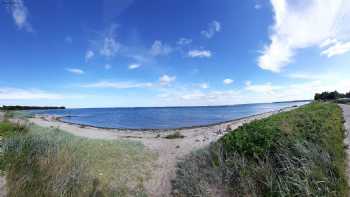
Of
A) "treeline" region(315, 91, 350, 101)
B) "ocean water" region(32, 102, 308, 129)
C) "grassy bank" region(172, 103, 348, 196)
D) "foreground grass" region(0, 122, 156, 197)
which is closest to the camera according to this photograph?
"grassy bank" region(172, 103, 348, 196)

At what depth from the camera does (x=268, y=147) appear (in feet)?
18.7

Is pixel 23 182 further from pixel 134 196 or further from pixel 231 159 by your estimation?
pixel 231 159

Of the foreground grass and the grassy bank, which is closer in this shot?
the grassy bank

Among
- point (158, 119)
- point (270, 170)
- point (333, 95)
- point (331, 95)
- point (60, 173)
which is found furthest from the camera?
point (331, 95)

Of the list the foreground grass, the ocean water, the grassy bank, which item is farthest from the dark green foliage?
the foreground grass

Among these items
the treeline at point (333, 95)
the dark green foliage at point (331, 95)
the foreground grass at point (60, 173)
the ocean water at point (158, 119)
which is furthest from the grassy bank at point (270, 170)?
the treeline at point (333, 95)

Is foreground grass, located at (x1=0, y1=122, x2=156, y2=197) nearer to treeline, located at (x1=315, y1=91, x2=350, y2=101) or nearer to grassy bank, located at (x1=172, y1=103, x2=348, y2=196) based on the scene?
grassy bank, located at (x1=172, y1=103, x2=348, y2=196)

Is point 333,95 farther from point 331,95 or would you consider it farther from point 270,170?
point 270,170

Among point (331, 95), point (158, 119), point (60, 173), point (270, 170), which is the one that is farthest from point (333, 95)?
point (60, 173)

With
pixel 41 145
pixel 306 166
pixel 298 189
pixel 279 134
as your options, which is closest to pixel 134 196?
pixel 41 145

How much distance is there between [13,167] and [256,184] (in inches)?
258

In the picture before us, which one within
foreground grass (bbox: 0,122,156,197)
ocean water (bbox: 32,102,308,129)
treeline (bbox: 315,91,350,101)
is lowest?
ocean water (bbox: 32,102,308,129)

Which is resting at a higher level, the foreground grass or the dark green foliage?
the dark green foliage

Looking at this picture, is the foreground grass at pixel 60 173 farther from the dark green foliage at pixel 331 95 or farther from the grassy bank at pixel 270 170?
the dark green foliage at pixel 331 95
